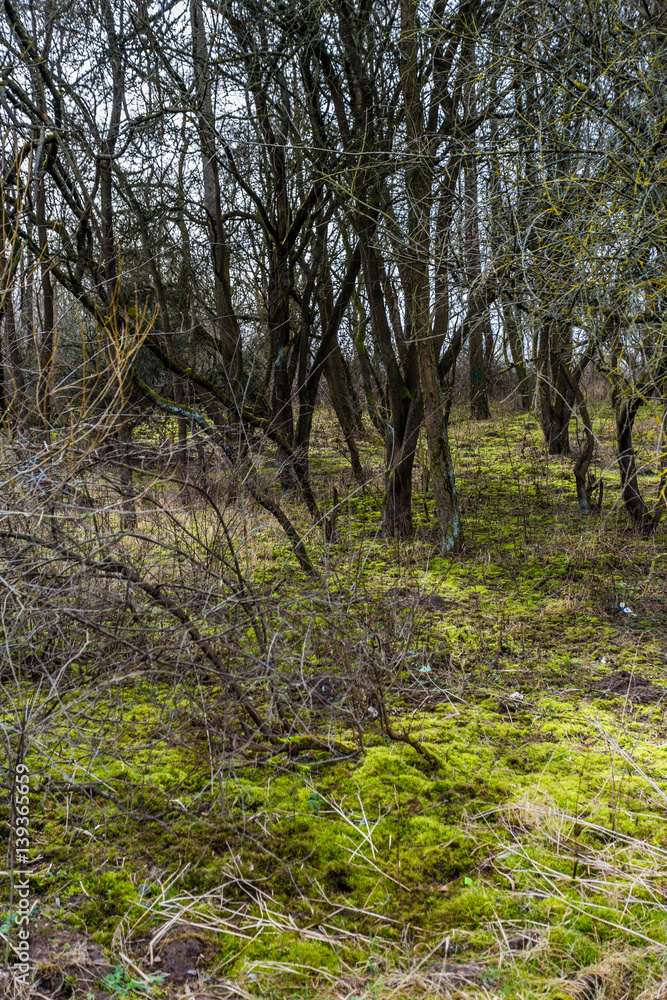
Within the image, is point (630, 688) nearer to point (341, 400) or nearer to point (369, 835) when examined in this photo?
point (369, 835)

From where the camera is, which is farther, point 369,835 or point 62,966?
point 369,835

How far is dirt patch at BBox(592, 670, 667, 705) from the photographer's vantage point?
374 cm

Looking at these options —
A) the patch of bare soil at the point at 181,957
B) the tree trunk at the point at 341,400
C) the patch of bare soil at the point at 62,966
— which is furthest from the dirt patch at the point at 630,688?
the tree trunk at the point at 341,400

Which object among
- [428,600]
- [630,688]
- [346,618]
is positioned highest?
[346,618]

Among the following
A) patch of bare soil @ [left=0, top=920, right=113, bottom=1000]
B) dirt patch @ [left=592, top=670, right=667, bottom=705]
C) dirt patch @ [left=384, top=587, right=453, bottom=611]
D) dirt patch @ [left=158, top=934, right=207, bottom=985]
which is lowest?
dirt patch @ [left=592, top=670, right=667, bottom=705]

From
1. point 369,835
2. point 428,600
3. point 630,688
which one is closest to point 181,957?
point 369,835

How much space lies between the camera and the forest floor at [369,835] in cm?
201

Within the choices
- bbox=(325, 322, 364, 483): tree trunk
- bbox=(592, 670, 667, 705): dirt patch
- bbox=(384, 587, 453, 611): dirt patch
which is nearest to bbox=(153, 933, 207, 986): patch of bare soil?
bbox=(592, 670, 667, 705): dirt patch

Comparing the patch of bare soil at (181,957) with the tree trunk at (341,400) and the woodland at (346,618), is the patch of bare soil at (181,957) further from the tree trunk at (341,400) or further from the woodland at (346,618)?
the tree trunk at (341,400)

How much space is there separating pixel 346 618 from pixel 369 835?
42.0 inches

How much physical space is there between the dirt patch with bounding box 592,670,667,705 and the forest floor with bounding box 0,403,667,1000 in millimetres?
16

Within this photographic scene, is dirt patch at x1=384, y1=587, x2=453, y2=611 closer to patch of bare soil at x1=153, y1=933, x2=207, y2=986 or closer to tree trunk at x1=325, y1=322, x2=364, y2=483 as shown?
patch of bare soil at x1=153, y1=933, x2=207, y2=986

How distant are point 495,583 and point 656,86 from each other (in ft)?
12.1

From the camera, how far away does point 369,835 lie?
261cm
